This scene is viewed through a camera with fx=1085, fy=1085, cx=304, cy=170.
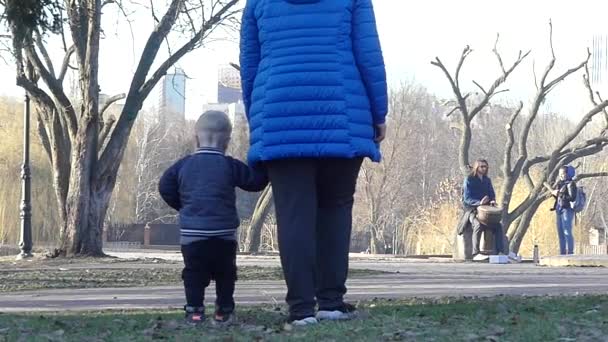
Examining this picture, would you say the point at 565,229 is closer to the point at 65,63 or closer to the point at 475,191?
the point at 475,191

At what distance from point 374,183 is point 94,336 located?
2141 inches

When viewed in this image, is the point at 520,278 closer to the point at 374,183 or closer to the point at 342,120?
the point at 342,120

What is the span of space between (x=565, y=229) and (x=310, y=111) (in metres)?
17.8

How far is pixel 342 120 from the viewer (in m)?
6.09

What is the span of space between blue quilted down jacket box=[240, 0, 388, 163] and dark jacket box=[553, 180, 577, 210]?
17.7 m

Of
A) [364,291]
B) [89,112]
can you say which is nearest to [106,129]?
[89,112]

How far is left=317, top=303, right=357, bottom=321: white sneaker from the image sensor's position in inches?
247

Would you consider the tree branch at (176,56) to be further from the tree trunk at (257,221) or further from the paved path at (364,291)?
the tree trunk at (257,221)

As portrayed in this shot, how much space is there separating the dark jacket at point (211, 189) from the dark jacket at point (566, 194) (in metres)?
17.4

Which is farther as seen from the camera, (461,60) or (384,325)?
(461,60)

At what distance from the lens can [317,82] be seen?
20.0ft

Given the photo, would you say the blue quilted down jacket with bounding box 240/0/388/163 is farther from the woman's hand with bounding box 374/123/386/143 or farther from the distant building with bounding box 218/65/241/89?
the distant building with bounding box 218/65/241/89

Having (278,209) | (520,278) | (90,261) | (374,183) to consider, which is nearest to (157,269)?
(90,261)

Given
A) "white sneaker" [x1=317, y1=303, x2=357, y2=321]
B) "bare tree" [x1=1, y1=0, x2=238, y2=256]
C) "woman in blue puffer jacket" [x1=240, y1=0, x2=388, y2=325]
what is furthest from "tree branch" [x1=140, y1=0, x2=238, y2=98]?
"white sneaker" [x1=317, y1=303, x2=357, y2=321]
